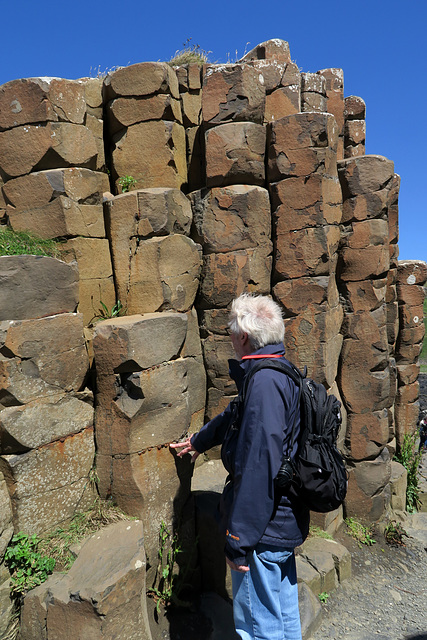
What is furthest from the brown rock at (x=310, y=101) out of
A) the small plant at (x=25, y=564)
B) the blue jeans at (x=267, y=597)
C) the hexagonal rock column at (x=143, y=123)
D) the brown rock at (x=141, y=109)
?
the small plant at (x=25, y=564)

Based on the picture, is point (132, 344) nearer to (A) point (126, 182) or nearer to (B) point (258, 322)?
(B) point (258, 322)

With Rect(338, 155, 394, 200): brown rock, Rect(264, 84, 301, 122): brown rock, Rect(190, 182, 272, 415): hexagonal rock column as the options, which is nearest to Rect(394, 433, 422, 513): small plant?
Rect(190, 182, 272, 415): hexagonal rock column

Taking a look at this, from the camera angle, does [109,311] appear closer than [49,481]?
No

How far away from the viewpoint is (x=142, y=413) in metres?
3.69

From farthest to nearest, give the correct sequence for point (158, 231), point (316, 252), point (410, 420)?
1. point (410, 420)
2. point (316, 252)
3. point (158, 231)

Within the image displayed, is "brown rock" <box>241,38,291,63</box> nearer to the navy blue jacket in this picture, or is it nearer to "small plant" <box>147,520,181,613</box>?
the navy blue jacket

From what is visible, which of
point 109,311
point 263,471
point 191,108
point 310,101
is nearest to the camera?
point 263,471

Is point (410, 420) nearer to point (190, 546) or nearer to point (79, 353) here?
point (190, 546)

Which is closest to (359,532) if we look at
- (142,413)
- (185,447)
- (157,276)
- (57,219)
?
(185,447)

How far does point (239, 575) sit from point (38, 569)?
1.45 m

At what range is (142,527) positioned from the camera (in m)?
3.61

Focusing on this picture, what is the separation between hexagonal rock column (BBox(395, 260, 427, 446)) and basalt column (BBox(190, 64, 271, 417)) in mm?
4755

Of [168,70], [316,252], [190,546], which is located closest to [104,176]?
[168,70]

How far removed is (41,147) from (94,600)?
360 cm
